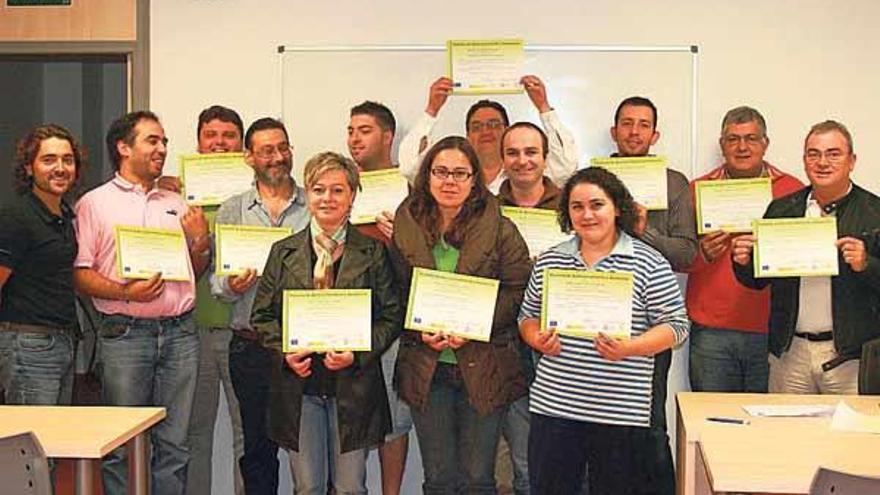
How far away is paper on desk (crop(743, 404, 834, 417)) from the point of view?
11.7 feet

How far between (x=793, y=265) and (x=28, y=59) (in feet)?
13.1

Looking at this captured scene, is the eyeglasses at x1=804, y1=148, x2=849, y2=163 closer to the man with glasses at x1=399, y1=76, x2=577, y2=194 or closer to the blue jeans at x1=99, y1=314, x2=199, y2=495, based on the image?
the man with glasses at x1=399, y1=76, x2=577, y2=194

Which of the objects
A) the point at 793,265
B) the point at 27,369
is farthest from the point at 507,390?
the point at 27,369

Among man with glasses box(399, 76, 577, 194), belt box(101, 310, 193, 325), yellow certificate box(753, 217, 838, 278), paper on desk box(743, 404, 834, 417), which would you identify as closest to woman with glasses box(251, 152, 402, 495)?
belt box(101, 310, 193, 325)

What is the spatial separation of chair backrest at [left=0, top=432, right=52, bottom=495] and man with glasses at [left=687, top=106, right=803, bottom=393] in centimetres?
294

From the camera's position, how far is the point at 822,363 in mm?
4398

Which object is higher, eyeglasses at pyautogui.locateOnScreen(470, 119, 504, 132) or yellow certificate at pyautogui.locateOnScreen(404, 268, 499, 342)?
eyeglasses at pyautogui.locateOnScreen(470, 119, 504, 132)

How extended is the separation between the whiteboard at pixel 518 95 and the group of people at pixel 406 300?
0.26 m

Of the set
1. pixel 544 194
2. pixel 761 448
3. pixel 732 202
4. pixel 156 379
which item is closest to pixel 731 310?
pixel 732 202

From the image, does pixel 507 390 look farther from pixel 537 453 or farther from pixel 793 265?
pixel 793 265

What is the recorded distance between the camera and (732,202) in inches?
186

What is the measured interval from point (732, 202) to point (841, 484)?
236 cm

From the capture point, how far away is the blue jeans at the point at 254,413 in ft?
14.8

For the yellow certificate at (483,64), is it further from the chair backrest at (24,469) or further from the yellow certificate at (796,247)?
the chair backrest at (24,469)
